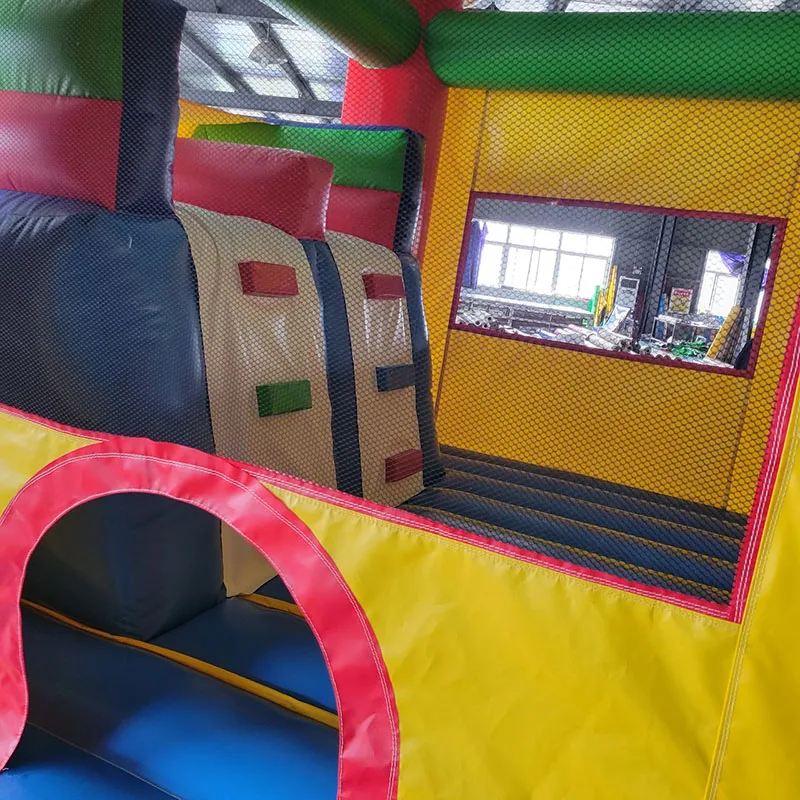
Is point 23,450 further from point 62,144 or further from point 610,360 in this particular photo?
point 610,360

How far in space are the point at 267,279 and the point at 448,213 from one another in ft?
3.51

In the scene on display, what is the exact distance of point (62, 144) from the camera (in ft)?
3.52

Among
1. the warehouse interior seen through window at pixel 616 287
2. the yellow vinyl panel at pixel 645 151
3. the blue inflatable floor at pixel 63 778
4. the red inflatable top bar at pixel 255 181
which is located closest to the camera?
the blue inflatable floor at pixel 63 778

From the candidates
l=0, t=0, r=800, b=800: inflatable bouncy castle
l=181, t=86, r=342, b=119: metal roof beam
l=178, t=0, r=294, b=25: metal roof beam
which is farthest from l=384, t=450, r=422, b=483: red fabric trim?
l=181, t=86, r=342, b=119: metal roof beam

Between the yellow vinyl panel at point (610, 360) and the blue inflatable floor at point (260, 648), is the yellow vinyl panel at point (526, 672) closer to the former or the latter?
the blue inflatable floor at point (260, 648)

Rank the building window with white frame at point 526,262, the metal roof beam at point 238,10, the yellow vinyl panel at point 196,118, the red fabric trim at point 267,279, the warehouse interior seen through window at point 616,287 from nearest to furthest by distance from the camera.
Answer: the red fabric trim at point 267,279 < the warehouse interior seen through window at point 616,287 < the building window with white frame at point 526,262 < the yellow vinyl panel at point 196,118 < the metal roof beam at point 238,10

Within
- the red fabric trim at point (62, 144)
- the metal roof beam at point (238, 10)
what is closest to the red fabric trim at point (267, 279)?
the red fabric trim at point (62, 144)

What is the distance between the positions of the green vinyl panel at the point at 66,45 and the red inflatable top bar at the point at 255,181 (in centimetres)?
50

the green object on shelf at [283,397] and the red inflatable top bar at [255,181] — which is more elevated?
the red inflatable top bar at [255,181]

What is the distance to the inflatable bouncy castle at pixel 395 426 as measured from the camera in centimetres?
65

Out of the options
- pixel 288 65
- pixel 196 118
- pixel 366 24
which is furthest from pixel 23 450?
pixel 288 65

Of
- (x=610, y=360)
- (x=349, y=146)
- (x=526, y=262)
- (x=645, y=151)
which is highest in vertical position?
(x=645, y=151)

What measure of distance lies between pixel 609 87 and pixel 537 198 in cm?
36

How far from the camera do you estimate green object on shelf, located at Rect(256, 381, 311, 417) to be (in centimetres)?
137
